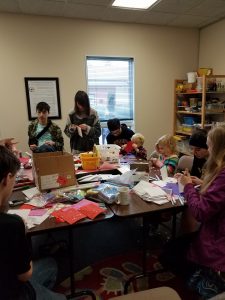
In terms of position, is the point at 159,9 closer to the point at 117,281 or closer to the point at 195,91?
the point at 195,91

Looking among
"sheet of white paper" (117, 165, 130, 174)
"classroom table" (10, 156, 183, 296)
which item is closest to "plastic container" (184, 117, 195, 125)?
"sheet of white paper" (117, 165, 130, 174)

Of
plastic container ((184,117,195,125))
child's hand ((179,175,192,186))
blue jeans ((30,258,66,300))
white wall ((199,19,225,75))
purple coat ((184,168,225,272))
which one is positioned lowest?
blue jeans ((30,258,66,300))

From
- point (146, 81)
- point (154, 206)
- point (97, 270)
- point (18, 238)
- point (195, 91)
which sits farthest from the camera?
point (146, 81)

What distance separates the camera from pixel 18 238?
899mm

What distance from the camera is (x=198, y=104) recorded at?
421 cm

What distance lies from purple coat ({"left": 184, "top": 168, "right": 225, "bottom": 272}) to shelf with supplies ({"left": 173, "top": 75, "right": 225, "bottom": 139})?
2.85m

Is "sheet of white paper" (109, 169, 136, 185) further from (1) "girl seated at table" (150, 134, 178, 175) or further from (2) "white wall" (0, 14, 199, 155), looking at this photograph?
(2) "white wall" (0, 14, 199, 155)

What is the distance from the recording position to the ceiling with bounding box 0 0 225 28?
3268 millimetres

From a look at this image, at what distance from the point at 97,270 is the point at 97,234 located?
53cm

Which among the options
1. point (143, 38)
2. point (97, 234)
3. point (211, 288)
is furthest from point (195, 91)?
point (211, 288)

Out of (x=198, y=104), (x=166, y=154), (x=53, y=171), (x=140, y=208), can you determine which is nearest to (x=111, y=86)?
(x=198, y=104)

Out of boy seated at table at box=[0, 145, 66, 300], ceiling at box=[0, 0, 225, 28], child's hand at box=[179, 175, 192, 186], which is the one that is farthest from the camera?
ceiling at box=[0, 0, 225, 28]

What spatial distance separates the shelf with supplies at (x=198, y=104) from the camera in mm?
3928

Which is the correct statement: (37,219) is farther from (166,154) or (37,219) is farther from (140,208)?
(166,154)
